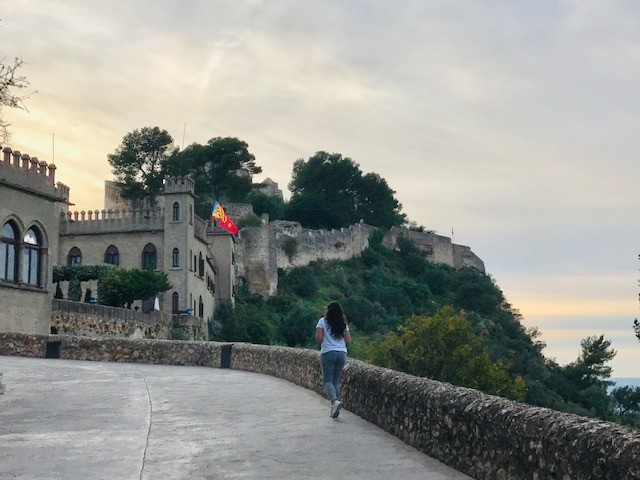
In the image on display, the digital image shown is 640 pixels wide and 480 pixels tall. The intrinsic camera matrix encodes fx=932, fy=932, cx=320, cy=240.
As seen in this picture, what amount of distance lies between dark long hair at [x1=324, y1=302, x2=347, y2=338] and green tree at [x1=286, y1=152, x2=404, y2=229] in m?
81.4

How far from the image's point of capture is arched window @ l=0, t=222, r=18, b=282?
32.8 metres

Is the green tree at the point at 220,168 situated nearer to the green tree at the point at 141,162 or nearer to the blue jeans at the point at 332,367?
the green tree at the point at 141,162

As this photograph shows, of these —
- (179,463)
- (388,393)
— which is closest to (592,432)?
(179,463)

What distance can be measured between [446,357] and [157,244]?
61.4ft

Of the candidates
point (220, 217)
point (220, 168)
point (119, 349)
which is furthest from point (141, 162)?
point (119, 349)

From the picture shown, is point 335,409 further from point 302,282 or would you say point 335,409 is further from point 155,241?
point 302,282

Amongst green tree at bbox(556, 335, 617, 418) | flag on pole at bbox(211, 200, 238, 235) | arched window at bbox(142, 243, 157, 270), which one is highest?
flag on pole at bbox(211, 200, 238, 235)

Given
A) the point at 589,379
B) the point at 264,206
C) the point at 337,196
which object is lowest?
the point at 589,379

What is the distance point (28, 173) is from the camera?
34719 mm

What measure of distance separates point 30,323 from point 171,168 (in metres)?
46.2

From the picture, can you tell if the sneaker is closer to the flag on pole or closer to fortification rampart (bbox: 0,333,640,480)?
fortification rampart (bbox: 0,333,640,480)

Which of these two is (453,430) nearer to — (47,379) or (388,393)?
(388,393)

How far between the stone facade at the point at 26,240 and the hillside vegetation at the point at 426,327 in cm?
2043

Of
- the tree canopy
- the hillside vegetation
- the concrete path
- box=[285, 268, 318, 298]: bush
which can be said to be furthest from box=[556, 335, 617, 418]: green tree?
the concrete path
